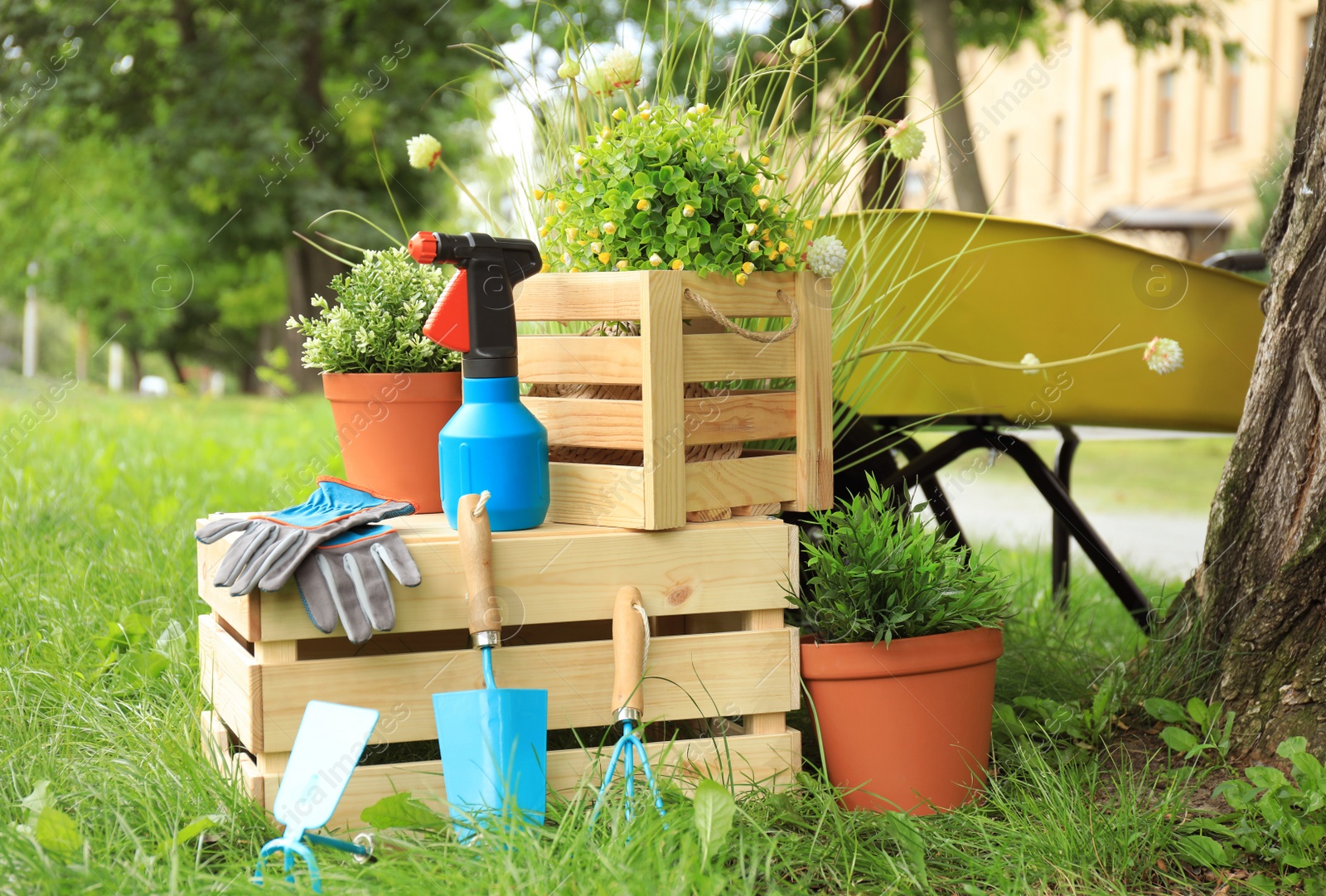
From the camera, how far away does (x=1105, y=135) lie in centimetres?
1903

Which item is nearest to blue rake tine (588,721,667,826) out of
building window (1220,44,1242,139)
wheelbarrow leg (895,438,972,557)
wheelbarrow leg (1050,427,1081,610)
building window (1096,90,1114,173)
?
wheelbarrow leg (895,438,972,557)

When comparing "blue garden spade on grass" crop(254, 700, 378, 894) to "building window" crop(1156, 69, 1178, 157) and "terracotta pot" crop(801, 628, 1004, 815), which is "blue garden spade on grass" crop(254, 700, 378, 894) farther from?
"building window" crop(1156, 69, 1178, 157)

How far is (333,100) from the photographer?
10.9m

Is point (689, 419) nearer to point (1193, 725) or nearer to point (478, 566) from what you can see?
point (478, 566)

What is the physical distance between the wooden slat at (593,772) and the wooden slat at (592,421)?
0.46m

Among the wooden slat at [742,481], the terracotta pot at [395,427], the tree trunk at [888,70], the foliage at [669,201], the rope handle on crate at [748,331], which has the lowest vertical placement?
the wooden slat at [742,481]

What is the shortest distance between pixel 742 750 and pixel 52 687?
1.25m

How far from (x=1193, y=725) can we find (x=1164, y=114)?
1775cm

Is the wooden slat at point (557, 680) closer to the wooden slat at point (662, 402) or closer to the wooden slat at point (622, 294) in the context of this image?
the wooden slat at point (662, 402)

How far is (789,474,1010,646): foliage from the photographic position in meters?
1.66

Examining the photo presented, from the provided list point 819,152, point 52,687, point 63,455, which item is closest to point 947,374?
point 819,152

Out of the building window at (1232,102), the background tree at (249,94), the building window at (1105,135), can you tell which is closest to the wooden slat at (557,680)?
the background tree at (249,94)

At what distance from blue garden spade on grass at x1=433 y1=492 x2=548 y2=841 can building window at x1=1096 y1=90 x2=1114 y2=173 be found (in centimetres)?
1973

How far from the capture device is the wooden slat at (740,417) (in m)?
1.67
